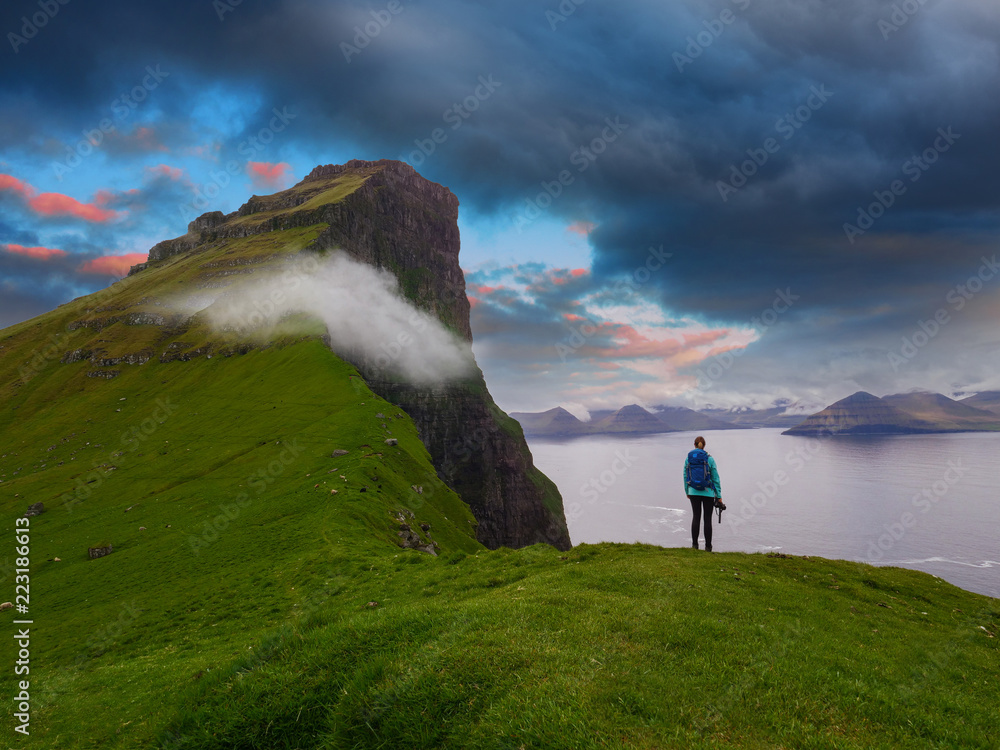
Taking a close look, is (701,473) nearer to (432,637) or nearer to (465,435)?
(432,637)

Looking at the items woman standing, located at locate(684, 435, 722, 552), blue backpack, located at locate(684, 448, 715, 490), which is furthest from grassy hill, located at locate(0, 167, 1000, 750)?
blue backpack, located at locate(684, 448, 715, 490)

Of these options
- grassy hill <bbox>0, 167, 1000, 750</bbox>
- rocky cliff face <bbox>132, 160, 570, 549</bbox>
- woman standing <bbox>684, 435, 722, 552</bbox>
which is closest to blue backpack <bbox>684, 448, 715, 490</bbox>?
woman standing <bbox>684, 435, 722, 552</bbox>

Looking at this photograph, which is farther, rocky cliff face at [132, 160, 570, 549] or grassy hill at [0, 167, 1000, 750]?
rocky cliff face at [132, 160, 570, 549]

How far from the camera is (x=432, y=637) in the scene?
35.1 ft

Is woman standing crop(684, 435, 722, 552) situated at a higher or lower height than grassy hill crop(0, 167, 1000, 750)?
higher

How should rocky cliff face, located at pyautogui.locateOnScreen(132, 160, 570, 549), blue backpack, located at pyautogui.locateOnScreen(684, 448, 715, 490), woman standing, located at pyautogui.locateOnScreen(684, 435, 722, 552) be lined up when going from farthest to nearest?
rocky cliff face, located at pyautogui.locateOnScreen(132, 160, 570, 549) < blue backpack, located at pyautogui.locateOnScreen(684, 448, 715, 490) < woman standing, located at pyautogui.locateOnScreen(684, 435, 722, 552)

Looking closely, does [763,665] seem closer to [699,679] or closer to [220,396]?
[699,679]

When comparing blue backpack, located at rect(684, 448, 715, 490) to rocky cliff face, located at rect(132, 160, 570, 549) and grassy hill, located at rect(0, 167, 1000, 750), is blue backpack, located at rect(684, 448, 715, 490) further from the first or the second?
rocky cliff face, located at rect(132, 160, 570, 549)

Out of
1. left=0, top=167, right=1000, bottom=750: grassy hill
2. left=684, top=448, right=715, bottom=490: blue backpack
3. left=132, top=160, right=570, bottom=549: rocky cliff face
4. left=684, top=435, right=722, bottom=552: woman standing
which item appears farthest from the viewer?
left=132, top=160, right=570, bottom=549: rocky cliff face

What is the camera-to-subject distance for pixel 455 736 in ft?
25.1

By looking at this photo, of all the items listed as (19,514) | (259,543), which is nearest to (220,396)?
(19,514)

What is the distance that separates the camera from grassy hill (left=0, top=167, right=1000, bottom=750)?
26.1 ft

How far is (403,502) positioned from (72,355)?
5972 inches

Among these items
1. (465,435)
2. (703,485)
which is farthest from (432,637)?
(465,435)
